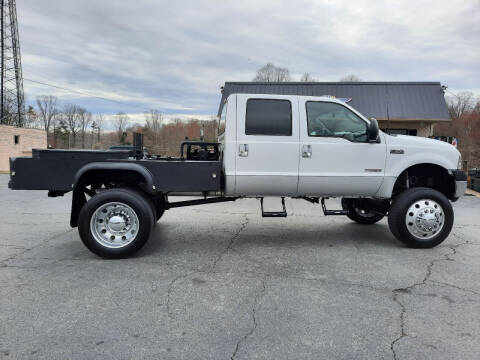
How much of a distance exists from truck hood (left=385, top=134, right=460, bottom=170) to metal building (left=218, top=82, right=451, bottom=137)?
41.7ft

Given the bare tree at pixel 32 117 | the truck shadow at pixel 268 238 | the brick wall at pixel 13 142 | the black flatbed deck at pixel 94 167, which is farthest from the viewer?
the bare tree at pixel 32 117

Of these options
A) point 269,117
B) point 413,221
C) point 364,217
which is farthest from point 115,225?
point 364,217

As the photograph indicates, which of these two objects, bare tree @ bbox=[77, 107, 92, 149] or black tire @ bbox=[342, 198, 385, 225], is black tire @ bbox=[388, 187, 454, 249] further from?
bare tree @ bbox=[77, 107, 92, 149]

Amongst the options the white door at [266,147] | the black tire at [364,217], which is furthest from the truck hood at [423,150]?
the black tire at [364,217]

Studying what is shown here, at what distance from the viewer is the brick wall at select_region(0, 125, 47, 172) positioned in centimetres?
2780

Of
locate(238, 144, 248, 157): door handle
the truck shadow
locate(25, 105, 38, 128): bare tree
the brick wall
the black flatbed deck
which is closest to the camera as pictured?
the black flatbed deck

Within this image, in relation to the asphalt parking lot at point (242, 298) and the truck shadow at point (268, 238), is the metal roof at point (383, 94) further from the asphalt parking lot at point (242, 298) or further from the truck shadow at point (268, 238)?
the asphalt parking lot at point (242, 298)

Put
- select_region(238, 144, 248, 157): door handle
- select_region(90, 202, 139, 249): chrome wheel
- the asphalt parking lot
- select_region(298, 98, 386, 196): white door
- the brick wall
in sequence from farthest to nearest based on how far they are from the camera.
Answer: the brick wall → select_region(298, 98, 386, 196): white door → select_region(238, 144, 248, 157): door handle → select_region(90, 202, 139, 249): chrome wheel → the asphalt parking lot

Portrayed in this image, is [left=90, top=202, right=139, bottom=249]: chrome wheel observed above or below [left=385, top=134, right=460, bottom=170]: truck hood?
below

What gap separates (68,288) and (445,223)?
500cm

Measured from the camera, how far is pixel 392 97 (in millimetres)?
17953

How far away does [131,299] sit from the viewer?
335 cm

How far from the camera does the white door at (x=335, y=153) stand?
4.91m

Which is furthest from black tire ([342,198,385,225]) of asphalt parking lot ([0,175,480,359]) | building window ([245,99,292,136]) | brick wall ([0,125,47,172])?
brick wall ([0,125,47,172])
